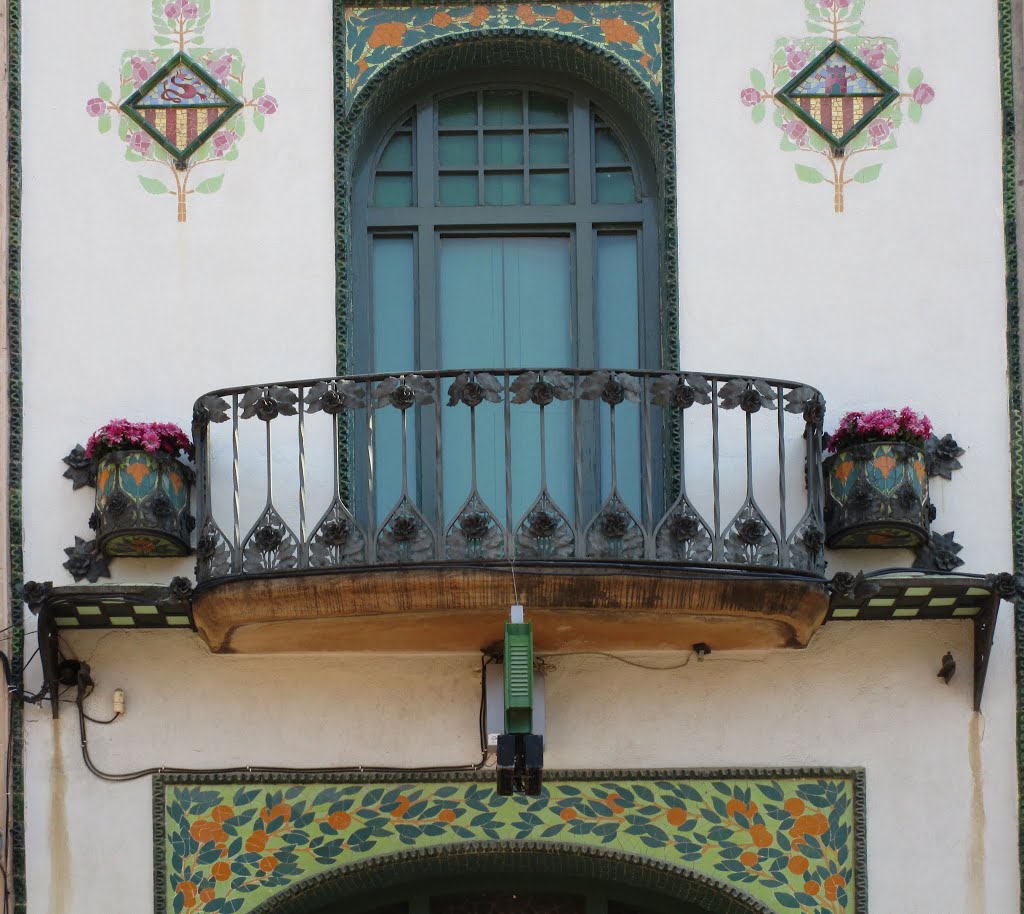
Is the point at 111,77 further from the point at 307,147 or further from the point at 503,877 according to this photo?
the point at 503,877

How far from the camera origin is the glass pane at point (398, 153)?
15.9 m

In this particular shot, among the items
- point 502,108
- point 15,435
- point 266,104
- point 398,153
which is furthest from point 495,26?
point 15,435

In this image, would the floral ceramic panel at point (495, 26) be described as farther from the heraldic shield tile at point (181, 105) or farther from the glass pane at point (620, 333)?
the glass pane at point (620, 333)

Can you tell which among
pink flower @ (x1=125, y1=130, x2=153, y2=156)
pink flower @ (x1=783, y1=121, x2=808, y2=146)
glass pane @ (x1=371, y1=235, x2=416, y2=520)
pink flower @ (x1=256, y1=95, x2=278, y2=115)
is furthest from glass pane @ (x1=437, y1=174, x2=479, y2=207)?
pink flower @ (x1=783, y1=121, x2=808, y2=146)

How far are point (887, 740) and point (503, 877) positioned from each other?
2.02m

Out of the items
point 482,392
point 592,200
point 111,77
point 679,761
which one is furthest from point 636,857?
point 111,77

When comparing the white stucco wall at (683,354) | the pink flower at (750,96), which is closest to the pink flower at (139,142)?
the white stucco wall at (683,354)

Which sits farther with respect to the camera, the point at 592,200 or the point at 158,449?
the point at 592,200

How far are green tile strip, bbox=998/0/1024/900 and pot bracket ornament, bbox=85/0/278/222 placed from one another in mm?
3856

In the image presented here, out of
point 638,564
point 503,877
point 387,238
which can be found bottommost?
point 503,877

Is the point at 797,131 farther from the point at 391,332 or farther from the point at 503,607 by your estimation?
the point at 503,607

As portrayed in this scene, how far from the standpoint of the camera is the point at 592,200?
1576cm

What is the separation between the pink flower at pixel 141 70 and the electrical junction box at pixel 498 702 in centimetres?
368

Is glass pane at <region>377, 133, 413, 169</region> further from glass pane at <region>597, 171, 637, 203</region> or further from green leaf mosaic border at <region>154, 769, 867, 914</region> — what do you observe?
green leaf mosaic border at <region>154, 769, 867, 914</region>
